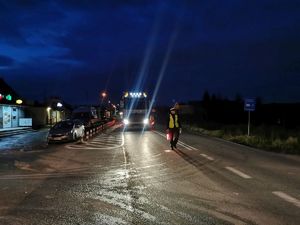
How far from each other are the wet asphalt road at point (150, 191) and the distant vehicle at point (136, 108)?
24.8 metres

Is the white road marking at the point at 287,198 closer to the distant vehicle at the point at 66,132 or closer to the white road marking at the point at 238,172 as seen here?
the white road marking at the point at 238,172

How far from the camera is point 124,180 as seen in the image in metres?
11.8

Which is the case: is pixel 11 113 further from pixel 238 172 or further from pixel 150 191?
pixel 150 191

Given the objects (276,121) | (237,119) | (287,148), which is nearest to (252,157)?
(287,148)

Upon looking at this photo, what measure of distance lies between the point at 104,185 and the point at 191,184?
200 cm

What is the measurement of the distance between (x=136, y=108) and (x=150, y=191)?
3171 centimetres

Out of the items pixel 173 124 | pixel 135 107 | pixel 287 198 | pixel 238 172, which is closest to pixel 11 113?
pixel 135 107

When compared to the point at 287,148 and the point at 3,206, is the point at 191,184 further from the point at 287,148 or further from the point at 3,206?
the point at 287,148

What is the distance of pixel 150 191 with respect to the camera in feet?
33.1

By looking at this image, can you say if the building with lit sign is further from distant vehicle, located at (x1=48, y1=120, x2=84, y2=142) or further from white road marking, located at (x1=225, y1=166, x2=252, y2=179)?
white road marking, located at (x1=225, y1=166, x2=252, y2=179)

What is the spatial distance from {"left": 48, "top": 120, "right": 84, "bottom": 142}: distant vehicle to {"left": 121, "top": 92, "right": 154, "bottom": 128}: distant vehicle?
1158 centimetres

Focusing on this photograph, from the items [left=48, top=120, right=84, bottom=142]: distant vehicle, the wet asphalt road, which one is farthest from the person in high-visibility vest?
[left=48, top=120, right=84, bottom=142]: distant vehicle

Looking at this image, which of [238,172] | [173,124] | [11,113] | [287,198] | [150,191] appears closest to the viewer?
[287,198]

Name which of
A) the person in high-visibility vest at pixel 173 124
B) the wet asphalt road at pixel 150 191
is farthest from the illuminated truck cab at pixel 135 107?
the wet asphalt road at pixel 150 191
